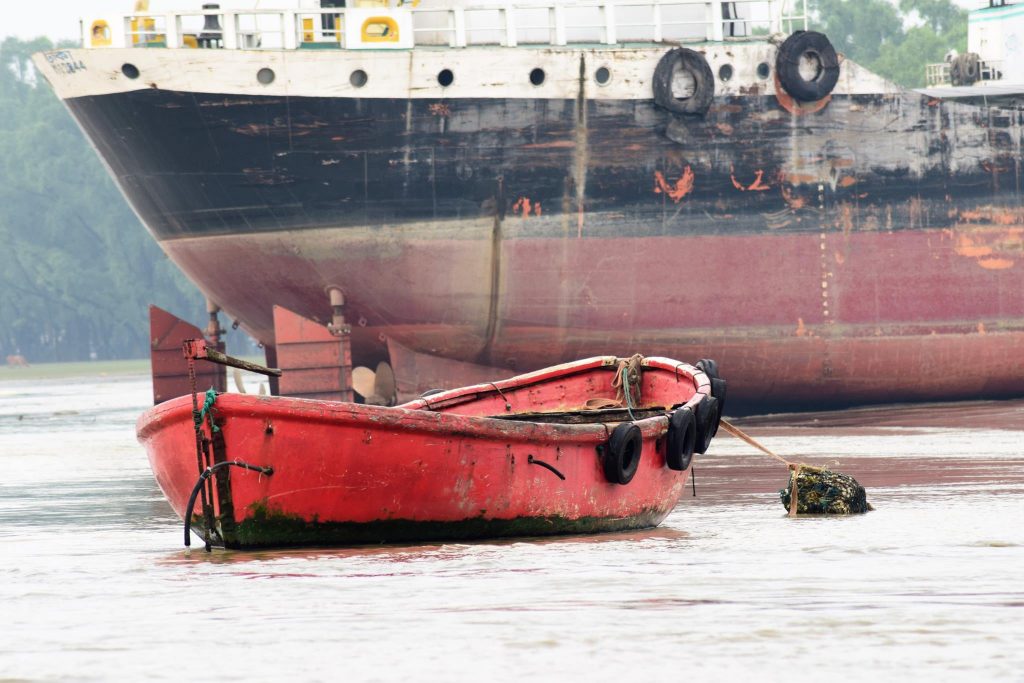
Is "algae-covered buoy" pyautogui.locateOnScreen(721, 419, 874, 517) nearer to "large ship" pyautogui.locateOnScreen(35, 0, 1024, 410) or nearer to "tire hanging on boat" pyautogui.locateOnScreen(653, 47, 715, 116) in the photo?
"large ship" pyautogui.locateOnScreen(35, 0, 1024, 410)

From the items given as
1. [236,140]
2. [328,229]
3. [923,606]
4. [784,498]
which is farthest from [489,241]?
[923,606]

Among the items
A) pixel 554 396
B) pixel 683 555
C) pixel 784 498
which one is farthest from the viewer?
pixel 554 396

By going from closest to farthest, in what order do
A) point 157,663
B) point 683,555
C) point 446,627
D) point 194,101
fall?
point 157,663
point 446,627
point 683,555
point 194,101

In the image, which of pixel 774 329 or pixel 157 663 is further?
pixel 774 329

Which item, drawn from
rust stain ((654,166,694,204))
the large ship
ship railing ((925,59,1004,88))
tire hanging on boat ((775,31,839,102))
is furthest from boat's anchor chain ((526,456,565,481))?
ship railing ((925,59,1004,88))

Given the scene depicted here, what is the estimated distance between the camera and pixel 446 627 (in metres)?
7.62

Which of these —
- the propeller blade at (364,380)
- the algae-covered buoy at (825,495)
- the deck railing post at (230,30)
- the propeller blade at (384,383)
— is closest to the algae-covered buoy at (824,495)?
the algae-covered buoy at (825,495)

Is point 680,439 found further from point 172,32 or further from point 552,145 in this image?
point 172,32

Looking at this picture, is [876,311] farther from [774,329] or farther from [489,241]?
[489,241]

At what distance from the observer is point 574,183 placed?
21766mm

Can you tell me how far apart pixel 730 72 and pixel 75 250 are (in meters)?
61.8

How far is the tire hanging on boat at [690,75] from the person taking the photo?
2172cm

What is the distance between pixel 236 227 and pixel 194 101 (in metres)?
1.80

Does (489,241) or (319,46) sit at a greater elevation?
(319,46)
